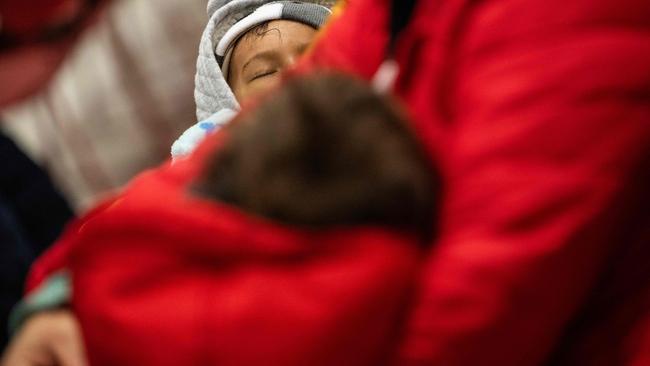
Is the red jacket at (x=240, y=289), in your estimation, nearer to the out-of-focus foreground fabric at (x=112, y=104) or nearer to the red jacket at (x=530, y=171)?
the red jacket at (x=530, y=171)

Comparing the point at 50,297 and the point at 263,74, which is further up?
the point at 263,74

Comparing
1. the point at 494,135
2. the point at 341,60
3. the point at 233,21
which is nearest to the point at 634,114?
the point at 494,135

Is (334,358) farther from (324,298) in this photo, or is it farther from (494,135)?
(494,135)

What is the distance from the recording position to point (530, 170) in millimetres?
337

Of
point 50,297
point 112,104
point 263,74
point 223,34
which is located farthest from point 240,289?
point 112,104

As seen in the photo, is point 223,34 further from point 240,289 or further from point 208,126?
point 240,289

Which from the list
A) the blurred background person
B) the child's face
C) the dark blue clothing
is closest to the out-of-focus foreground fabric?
the blurred background person

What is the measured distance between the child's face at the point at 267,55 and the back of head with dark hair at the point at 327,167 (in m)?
0.42

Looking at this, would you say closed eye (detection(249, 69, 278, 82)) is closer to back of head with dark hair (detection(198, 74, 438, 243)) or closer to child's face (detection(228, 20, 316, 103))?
child's face (detection(228, 20, 316, 103))

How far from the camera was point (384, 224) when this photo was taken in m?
0.33

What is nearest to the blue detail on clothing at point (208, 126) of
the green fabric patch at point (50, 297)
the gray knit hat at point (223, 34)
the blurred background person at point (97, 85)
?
the gray knit hat at point (223, 34)

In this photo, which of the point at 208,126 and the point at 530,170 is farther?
the point at 208,126

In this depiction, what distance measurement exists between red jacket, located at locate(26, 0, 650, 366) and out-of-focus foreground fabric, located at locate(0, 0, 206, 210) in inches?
40.5

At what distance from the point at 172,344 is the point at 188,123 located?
1.02 meters
